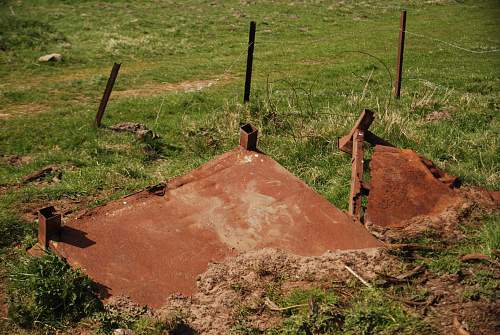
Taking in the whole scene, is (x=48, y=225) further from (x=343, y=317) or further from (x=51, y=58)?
(x=51, y=58)

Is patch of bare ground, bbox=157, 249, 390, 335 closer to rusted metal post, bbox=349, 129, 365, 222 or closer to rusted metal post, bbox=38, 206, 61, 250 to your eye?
rusted metal post, bbox=349, 129, 365, 222

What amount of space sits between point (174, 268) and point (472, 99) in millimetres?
7824

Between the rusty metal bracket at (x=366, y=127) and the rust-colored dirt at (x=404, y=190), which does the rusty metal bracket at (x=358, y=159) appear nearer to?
the rusty metal bracket at (x=366, y=127)

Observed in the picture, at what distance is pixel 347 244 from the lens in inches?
159

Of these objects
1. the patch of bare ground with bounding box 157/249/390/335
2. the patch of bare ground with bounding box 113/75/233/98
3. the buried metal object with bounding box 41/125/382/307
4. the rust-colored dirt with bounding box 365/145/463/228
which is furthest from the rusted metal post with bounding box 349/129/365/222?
the patch of bare ground with bounding box 113/75/233/98

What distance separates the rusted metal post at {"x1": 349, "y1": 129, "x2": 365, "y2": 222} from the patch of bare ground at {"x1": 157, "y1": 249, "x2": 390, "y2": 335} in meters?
0.66

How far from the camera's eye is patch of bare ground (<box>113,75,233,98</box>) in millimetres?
11828

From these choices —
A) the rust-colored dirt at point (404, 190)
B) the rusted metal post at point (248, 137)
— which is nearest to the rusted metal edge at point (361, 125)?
the rust-colored dirt at point (404, 190)

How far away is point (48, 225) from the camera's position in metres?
3.65

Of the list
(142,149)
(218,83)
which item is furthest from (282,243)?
(218,83)

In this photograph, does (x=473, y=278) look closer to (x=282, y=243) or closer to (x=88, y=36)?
(x=282, y=243)

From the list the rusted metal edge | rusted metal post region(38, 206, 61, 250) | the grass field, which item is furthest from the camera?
the grass field

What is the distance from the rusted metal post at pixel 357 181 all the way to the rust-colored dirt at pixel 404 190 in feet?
0.38

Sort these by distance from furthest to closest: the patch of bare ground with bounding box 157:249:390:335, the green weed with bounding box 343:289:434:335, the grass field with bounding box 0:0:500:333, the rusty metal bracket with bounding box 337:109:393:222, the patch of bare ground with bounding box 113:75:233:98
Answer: the patch of bare ground with bounding box 113:75:233:98, the grass field with bounding box 0:0:500:333, the rusty metal bracket with bounding box 337:109:393:222, the patch of bare ground with bounding box 157:249:390:335, the green weed with bounding box 343:289:434:335
